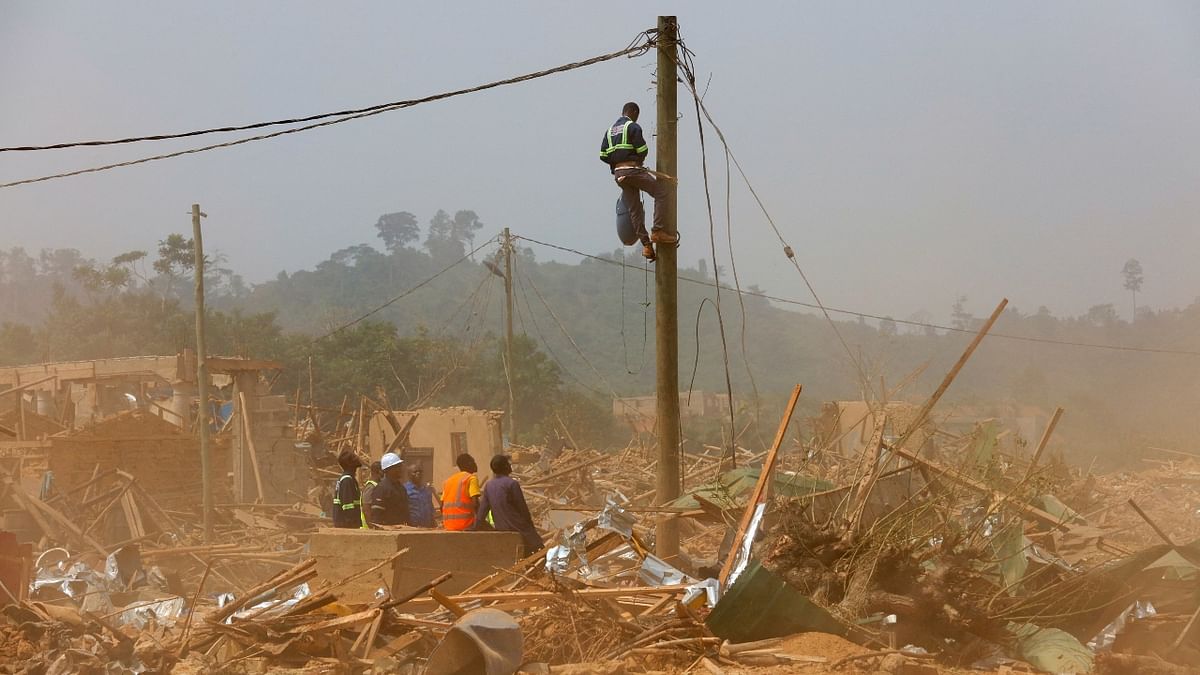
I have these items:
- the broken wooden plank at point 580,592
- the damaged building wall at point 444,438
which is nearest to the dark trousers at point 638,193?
the broken wooden plank at point 580,592

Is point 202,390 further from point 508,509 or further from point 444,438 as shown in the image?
point 508,509

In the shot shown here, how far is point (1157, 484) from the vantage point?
2403 cm

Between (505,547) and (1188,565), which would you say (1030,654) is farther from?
(505,547)

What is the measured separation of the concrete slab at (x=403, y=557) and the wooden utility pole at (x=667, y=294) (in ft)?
6.03

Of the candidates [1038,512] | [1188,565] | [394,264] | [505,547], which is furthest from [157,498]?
[394,264]

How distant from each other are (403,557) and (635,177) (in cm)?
421

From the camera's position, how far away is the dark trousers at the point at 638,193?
1045 centimetres

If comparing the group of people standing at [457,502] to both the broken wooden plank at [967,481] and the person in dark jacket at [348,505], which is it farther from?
the broken wooden plank at [967,481]

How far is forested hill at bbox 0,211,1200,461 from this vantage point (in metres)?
49.7

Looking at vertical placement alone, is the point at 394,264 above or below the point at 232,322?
above

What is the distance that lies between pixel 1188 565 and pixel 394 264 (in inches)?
5299

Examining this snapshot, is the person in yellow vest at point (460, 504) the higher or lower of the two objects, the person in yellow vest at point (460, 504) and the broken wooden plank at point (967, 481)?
the lower

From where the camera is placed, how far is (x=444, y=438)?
24922 mm

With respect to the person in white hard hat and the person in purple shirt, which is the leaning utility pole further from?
the person in purple shirt
